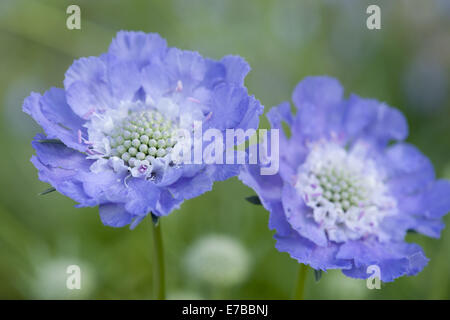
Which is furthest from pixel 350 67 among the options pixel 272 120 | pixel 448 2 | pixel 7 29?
pixel 7 29

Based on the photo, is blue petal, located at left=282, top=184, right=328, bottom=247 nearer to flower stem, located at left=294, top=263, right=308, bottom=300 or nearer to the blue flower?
flower stem, located at left=294, top=263, right=308, bottom=300

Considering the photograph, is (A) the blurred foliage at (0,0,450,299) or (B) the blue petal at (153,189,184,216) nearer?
(B) the blue petal at (153,189,184,216)

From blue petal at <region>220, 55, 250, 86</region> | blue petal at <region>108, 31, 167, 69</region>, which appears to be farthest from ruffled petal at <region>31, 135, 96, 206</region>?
blue petal at <region>220, 55, 250, 86</region>

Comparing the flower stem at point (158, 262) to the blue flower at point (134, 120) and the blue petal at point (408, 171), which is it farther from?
the blue petal at point (408, 171)

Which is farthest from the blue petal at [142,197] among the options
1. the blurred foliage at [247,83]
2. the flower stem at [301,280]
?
the blurred foliage at [247,83]
